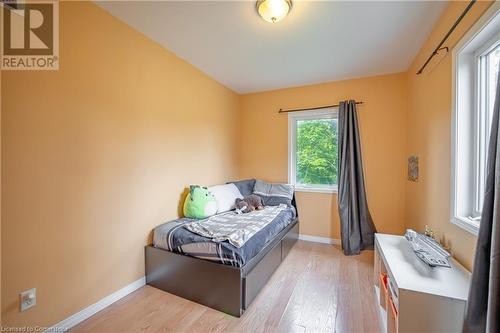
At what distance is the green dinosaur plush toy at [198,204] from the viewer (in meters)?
2.43

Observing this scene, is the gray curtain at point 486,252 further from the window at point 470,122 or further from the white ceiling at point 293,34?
the white ceiling at point 293,34

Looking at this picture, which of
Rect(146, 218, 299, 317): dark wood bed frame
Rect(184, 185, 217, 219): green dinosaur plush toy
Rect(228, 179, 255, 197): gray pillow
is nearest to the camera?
Rect(146, 218, 299, 317): dark wood bed frame

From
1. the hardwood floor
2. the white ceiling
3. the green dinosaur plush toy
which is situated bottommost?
the hardwood floor

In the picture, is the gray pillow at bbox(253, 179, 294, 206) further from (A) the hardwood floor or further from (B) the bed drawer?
(A) the hardwood floor

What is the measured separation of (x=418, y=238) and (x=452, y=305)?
0.68 meters

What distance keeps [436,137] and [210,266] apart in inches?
89.1

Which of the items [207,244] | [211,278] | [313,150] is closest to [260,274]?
[211,278]

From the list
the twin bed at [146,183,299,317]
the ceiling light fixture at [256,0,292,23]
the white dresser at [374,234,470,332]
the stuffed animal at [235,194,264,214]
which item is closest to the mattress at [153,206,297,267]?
the twin bed at [146,183,299,317]

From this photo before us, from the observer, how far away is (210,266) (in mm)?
1715

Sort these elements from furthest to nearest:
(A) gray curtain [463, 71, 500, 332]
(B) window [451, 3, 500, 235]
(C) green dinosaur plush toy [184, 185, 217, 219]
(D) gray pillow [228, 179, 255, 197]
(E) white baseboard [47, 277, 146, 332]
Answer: (D) gray pillow [228, 179, 255, 197] < (C) green dinosaur plush toy [184, 185, 217, 219] < (E) white baseboard [47, 277, 146, 332] < (B) window [451, 3, 500, 235] < (A) gray curtain [463, 71, 500, 332]

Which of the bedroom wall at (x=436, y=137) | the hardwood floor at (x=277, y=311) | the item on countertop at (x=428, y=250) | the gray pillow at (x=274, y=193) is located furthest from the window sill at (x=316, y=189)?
the item on countertop at (x=428, y=250)

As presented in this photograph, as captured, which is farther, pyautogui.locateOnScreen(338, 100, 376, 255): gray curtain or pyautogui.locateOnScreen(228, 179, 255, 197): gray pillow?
pyautogui.locateOnScreen(228, 179, 255, 197): gray pillow

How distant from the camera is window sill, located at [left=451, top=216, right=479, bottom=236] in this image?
4.05 feet

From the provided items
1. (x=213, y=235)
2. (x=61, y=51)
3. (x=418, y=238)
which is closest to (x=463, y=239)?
(x=418, y=238)
